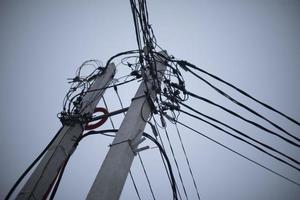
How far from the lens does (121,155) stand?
144 inches

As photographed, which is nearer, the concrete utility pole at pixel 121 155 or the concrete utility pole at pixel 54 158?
the concrete utility pole at pixel 121 155

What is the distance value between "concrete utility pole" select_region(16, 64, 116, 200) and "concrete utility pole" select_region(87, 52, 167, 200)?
139 centimetres

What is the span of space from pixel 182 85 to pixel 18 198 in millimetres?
3828

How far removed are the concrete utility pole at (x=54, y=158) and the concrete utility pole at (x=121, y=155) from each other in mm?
1391

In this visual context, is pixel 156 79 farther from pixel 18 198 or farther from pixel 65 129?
pixel 18 198

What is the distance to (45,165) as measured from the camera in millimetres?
4438

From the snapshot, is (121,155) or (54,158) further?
(54,158)

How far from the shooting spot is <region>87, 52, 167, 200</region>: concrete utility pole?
3.34 meters

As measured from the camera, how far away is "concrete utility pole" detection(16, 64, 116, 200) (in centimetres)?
420

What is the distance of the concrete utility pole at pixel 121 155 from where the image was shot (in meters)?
3.34

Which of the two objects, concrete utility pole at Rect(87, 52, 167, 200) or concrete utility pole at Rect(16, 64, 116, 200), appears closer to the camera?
concrete utility pole at Rect(87, 52, 167, 200)

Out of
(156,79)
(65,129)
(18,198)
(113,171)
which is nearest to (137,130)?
(113,171)

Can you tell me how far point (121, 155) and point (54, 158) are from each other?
1.66 m

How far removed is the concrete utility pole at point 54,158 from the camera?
4199 millimetres
